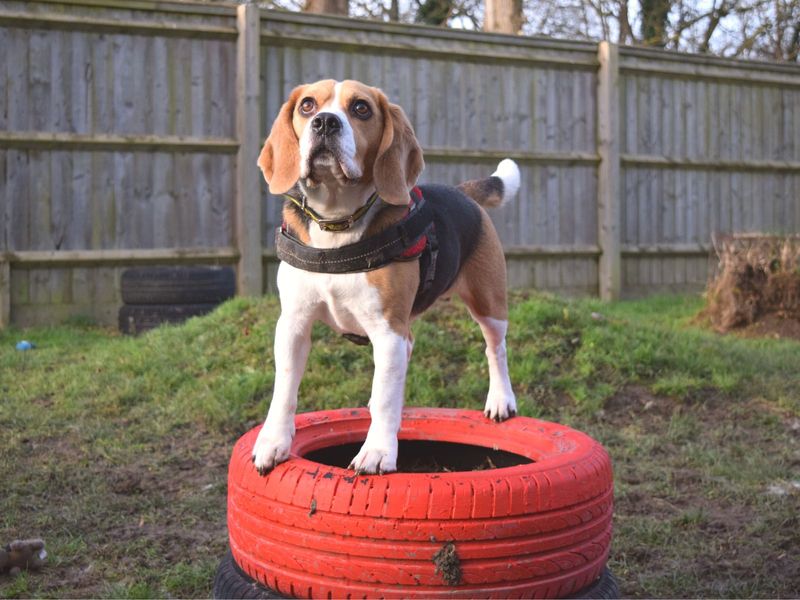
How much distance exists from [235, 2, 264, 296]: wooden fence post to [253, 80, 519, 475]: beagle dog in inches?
259

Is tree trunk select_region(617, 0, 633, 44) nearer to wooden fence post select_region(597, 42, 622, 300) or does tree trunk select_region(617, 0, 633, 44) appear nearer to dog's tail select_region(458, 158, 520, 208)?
wooden fence post select_region(597, 42, 622, 300)

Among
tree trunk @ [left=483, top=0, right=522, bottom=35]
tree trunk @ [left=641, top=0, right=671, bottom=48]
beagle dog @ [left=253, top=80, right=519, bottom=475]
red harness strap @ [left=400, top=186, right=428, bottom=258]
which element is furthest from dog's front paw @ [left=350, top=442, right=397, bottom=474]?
tree trunk @ [left=641, top=0, right=671, bottom=48]

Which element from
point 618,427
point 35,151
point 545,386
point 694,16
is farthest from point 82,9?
point 694,16

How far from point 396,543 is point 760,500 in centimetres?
264

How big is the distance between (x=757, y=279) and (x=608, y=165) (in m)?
3.01

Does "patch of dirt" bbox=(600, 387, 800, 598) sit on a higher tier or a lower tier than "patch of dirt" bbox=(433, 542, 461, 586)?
lower

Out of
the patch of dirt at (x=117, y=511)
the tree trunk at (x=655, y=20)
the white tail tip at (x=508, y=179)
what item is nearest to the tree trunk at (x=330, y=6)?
the patch of dirt at (x=117, y=511)

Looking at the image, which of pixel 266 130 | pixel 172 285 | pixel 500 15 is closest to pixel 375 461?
pixel 172 285

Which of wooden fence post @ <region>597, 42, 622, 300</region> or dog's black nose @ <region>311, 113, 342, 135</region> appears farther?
wooden fence post @ <region>597, 42, 622, 300</region>

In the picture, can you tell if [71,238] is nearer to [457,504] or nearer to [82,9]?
[82,9]

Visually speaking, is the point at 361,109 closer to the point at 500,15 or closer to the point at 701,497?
the point at 701,497

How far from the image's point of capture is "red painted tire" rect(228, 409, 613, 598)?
6.56 feet

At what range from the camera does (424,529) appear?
200 centimetres

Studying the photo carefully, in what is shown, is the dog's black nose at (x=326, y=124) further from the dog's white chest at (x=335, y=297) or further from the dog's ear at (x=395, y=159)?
the dog's white chest at (x=335, y=297)
